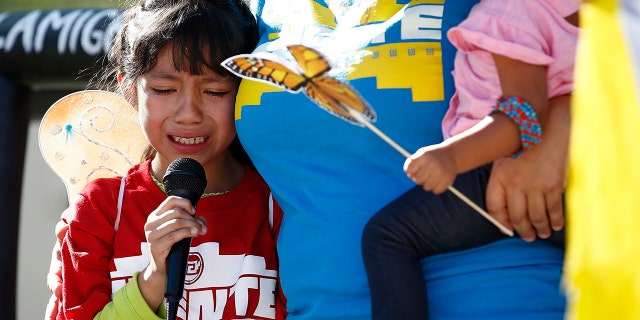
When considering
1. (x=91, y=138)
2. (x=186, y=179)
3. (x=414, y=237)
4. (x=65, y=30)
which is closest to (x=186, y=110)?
(x=186, y=179)

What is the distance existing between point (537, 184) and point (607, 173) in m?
0.48

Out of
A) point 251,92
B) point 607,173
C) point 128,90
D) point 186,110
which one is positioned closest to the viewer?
point 607,173

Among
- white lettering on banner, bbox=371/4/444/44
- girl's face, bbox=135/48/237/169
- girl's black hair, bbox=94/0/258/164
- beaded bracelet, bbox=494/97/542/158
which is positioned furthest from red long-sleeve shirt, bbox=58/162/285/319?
beaded bracelet, bbox=494/97/542/158

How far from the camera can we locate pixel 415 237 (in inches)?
61.7

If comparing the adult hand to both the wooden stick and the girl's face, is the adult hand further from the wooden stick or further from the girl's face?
the girl's face

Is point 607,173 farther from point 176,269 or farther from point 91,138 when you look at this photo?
point 91,138

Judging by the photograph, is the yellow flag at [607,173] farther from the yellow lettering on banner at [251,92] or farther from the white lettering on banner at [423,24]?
the yellow lettering on banner at [251,92]

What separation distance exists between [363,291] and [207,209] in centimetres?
56

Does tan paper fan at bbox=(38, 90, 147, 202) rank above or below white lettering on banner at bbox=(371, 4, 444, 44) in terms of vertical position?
below

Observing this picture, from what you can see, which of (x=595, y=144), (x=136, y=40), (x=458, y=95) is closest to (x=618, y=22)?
(x=595, y=144)

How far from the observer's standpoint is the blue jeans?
1.54 metres

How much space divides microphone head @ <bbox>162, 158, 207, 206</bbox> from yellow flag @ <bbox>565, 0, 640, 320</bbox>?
0.95 meters

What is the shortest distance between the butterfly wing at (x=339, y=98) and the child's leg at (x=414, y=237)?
0.54 ft

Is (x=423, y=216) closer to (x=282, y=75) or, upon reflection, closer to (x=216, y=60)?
(x=282, y=75)
